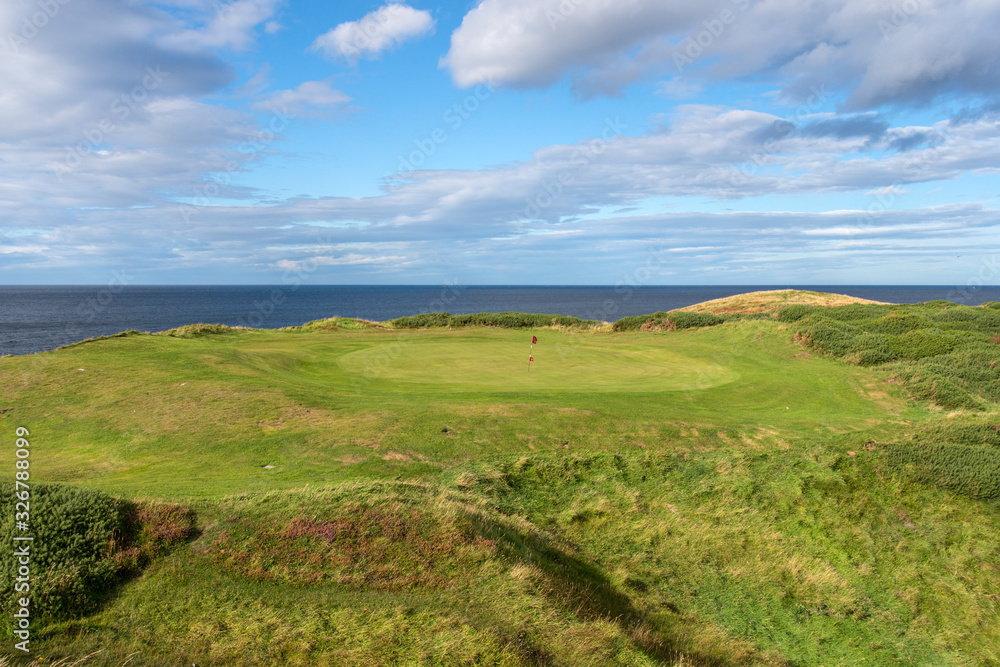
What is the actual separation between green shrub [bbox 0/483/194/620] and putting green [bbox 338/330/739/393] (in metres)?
12.9

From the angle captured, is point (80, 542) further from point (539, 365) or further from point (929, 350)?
point (929, 350)

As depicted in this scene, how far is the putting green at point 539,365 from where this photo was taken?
71.6 ft

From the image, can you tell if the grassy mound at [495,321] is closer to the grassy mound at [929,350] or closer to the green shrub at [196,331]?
the green shrub at [196,331]

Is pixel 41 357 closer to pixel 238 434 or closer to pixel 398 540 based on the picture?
pixel 238 434

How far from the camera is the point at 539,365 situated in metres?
25.6

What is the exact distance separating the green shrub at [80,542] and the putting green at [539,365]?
12.9 m

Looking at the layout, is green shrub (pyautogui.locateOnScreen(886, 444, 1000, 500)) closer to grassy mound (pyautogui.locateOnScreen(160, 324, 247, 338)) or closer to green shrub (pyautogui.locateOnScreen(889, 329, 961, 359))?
green shrub (pyautogui.locateOnScreen(889, 329, 961, 359))

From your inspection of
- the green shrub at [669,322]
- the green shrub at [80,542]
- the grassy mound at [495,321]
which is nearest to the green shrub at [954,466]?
the green shrub at [80,542]

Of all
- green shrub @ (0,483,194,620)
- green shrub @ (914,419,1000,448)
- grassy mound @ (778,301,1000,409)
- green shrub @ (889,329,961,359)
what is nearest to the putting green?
grassy mound @ (778,301,1000,409)

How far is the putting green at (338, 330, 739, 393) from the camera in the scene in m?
21.8

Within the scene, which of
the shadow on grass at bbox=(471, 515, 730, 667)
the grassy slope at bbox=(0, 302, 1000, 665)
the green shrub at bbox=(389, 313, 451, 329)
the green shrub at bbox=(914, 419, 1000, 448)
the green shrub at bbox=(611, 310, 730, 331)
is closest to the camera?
the grassy slope at bbox=(0, 302, 1000, 665)

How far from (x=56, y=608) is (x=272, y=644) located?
2.60 metres

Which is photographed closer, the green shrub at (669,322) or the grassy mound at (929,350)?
A: the grassy mound at (929,350)

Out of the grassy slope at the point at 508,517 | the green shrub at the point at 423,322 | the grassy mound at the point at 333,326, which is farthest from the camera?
the green shrub at the point at 423,322
